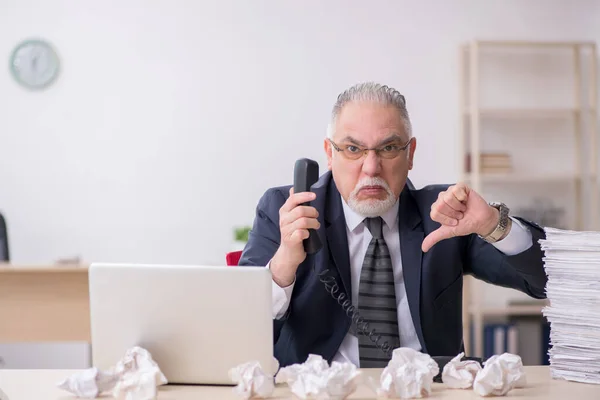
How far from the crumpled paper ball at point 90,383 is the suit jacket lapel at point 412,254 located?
90 centimetres

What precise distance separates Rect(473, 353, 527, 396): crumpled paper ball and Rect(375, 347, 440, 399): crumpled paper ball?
0.28ft

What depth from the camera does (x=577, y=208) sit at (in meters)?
5.05

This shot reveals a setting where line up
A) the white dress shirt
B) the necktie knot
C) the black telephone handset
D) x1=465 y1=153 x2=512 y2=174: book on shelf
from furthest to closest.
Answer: x1=465 y1=153 x2=512 y2=174: book on shelf, the necktie knot, the white dress shirt, the black telephone handset

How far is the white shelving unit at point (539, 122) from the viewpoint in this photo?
504cm

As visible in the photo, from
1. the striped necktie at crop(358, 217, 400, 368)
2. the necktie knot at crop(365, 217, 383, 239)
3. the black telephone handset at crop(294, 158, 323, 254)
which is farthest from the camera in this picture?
the necktie knot at crop(365, 217, 383, 239)

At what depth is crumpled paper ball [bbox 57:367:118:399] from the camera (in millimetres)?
1312

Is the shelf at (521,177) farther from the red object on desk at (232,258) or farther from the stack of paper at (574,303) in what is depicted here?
the stack of paper at (574,303)

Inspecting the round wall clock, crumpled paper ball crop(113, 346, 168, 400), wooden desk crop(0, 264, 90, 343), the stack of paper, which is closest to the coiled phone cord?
the stack of paper

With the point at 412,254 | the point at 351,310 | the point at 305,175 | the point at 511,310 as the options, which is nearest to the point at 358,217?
the point at 412,254

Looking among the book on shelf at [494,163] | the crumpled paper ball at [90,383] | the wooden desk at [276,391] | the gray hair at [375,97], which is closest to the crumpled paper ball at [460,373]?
the wooden desk at [276,391]

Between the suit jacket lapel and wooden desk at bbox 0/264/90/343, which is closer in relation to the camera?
the suit jacket lapel

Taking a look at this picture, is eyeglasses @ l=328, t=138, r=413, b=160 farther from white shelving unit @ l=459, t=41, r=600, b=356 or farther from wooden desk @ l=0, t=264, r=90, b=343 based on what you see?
white shelving unit @ l=459, t=41, r=600, b=356

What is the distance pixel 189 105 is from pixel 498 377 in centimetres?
394

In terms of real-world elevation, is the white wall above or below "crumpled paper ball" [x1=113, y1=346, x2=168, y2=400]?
above
